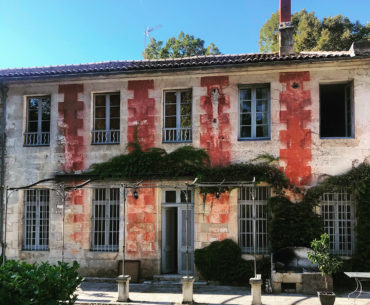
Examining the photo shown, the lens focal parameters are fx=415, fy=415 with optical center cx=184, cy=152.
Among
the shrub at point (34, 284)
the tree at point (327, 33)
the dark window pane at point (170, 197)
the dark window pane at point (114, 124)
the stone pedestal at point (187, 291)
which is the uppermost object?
the tree at point (327, 33)

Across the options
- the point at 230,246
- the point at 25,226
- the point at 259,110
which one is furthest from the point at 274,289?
the point at 25,226

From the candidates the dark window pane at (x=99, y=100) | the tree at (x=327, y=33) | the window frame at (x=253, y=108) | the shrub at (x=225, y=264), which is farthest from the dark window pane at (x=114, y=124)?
the tree at (x=327, y=33)

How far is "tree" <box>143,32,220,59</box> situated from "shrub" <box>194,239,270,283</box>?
19.3 meters

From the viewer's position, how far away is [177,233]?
1181 centimetres

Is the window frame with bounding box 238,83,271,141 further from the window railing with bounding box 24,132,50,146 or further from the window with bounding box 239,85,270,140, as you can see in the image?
the window railing with bounding box 24,132,50,146

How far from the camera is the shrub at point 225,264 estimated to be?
10.6m

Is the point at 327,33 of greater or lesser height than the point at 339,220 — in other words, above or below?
above

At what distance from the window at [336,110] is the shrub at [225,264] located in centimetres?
425

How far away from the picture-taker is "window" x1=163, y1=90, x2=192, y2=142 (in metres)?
11.6

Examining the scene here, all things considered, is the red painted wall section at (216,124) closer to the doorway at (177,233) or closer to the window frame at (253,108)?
the window frame at (253,108)

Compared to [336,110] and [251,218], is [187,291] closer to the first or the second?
[251,218]

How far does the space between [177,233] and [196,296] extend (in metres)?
2.54

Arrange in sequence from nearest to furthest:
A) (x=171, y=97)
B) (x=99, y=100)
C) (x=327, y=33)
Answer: (x=171, y=97), (x=99, y=100), (x=327, y=33)

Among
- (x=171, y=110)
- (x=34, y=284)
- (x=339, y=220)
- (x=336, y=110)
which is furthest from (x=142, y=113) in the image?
(x=34, y=284)
